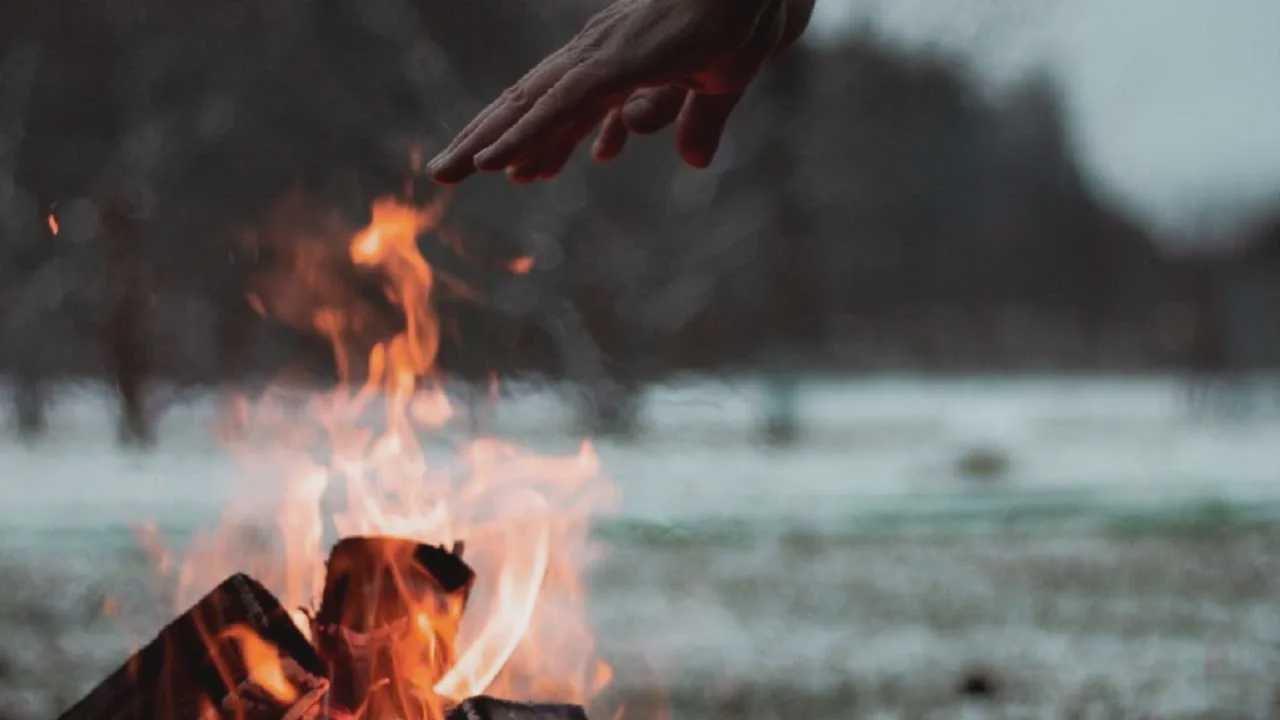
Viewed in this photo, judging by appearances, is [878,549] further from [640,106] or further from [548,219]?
[640,106]

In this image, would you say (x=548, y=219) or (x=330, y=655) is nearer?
(x=330, y=655)

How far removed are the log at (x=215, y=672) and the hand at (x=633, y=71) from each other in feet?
1.94

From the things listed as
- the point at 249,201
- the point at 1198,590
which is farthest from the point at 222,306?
the point at 1198,590

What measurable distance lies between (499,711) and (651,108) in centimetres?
72

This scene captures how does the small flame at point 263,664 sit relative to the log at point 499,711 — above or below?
above

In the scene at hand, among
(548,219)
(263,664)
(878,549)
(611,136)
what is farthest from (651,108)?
(548,219)

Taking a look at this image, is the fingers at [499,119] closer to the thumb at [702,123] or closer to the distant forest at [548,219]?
the thumb at [702,123]

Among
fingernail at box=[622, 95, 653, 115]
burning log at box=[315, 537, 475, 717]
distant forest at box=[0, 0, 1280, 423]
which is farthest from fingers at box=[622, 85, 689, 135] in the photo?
distant forest at box=[0, 0, 1280, 423]

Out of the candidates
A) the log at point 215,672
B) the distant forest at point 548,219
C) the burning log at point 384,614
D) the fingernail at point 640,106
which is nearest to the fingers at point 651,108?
the fingernail at point 640,106

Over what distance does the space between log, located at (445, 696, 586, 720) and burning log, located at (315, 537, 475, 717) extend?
0.08 metres

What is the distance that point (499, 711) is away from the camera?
157cm

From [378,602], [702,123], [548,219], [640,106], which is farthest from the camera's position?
[548,219]

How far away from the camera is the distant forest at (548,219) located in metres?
6.04

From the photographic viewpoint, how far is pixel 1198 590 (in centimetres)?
467
